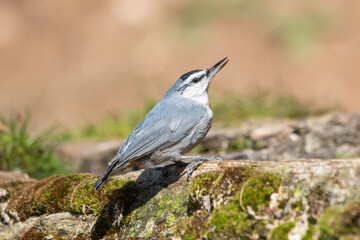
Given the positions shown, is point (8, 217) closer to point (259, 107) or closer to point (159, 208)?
point (159, 208)

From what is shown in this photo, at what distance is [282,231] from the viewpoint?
3.44m

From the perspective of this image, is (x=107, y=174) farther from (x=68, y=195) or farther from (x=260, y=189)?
(x=260, y=189)

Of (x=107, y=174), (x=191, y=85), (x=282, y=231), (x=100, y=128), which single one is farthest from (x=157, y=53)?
(x=282, y=231)

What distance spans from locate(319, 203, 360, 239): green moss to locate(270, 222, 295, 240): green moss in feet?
0.76

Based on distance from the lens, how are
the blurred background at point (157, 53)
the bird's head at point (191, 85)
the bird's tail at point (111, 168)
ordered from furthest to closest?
the blurred background at point (157, 53), the bird's head at point (191, 85), the bird's tail at point (111, 168)

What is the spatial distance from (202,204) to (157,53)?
13.4 metres

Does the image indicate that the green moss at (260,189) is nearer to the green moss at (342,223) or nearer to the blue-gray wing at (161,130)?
the green moss at (342,223)

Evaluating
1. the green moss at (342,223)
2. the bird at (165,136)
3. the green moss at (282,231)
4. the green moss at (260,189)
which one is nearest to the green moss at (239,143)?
the bird at (165,136)

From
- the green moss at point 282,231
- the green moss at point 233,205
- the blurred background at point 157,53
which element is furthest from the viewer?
the blurred background at point 157,53

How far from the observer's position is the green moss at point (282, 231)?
11.2 feet

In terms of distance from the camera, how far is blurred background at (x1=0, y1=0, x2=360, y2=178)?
45.7 ft

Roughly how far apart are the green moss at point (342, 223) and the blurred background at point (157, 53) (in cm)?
658

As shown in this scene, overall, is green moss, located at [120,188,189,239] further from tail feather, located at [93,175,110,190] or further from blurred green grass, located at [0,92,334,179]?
blurred green grass, located at [0,92,334,179]

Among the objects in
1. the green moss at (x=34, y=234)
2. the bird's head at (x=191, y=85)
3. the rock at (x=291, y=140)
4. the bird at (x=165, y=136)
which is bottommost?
the rock at (x=291, y=140)
